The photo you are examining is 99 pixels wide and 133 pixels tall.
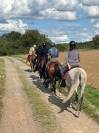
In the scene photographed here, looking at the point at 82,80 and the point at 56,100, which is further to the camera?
the point at 56,100

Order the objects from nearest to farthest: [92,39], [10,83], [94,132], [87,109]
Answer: [94,132] < [87,109] < [10,83] < [92,39]

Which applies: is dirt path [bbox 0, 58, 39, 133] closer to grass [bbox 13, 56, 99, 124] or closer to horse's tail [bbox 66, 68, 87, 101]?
horse's tail [bbox 66, 68, 87, 101]

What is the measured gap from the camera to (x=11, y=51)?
137375 mm

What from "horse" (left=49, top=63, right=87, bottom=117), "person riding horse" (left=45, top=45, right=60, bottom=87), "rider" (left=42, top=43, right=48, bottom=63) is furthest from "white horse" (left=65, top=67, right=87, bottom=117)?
"rider" (left=42, top=43, right=48, bottom=63)

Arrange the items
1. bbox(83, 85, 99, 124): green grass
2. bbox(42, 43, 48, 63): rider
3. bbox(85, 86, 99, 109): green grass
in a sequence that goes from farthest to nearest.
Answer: bbox(42, 43, 48, 63): rider
bbox(85, 86, 99, 109): green grass
bbox(83, 85, 99, 124): green grass

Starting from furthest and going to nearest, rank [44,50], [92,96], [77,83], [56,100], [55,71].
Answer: [44,50], [55,71], [92,96], [56,100], [77,83]

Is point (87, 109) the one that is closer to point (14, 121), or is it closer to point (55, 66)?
point (14, 121)

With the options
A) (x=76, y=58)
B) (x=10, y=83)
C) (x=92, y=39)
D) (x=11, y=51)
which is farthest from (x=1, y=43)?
(x=76, y=58)

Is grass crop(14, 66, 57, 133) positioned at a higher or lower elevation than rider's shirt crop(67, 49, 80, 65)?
lower

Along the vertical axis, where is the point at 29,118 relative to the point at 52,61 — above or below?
below

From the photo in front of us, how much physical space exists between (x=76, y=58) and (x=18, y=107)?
106 inches

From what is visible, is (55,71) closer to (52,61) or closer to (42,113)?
(52,61)

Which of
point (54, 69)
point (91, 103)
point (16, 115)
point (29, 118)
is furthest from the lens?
point (54, 69)

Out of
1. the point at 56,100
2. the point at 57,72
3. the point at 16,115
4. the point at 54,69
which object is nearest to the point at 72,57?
the point at 56,100
